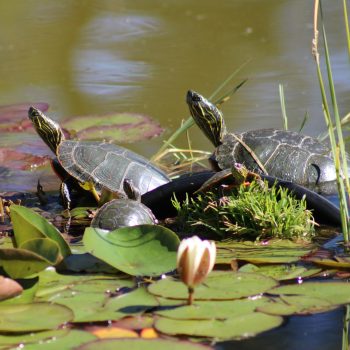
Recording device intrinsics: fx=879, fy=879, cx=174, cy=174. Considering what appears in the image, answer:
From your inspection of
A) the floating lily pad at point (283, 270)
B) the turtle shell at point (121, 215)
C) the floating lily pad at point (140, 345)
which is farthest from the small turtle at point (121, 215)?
the floating lily pad at point (140, 345)

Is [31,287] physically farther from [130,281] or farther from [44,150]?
[44,150]

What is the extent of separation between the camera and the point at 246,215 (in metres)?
3.07

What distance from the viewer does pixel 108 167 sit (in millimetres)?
3824

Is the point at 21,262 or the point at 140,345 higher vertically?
the point at 21,262

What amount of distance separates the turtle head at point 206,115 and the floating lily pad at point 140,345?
197cm

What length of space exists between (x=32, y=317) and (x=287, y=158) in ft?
5.80

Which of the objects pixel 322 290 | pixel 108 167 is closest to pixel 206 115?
pixel 108 167

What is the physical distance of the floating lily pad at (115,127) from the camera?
16.0 feet

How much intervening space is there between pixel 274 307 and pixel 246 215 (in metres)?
0.66

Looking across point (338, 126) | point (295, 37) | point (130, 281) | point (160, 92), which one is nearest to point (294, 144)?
point (338, 126)

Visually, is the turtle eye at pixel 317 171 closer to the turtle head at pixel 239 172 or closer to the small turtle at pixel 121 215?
the turtle head at pixel 239 172

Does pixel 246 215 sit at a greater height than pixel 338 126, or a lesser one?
lesser

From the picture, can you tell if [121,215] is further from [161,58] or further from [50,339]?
[161,58]

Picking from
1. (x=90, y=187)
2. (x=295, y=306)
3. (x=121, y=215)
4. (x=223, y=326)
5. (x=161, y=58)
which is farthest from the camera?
(x=161, y=58)
